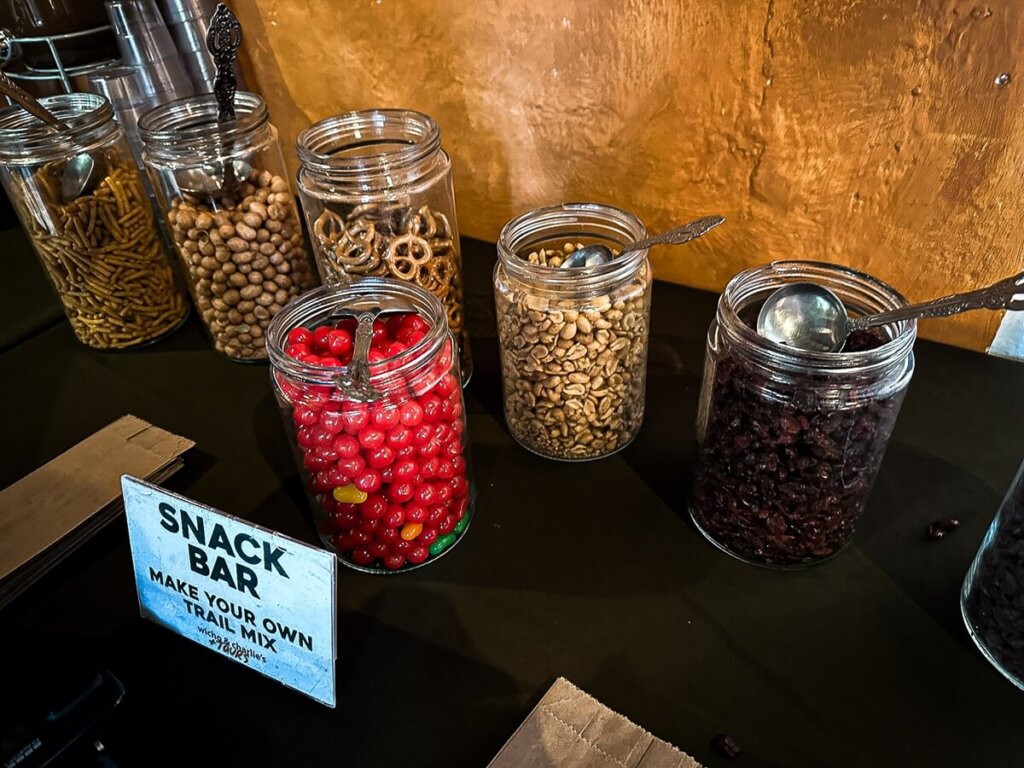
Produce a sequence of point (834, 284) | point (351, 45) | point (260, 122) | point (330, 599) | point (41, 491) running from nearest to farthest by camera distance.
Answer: point (330, 599), point (834, 284), point (41, 491), point (260, 122), point (351, 45)

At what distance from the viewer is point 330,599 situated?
0.58m

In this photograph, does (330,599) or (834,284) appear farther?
(834,284)

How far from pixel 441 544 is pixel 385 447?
6.0 inches

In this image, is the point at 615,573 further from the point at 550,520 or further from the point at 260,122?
the point at 260,122

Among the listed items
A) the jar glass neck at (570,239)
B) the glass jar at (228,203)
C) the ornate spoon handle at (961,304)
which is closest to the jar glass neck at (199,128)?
the glass jar at (228,203)

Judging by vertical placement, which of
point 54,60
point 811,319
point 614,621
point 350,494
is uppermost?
point 54,60

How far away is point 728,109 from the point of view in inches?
36.4

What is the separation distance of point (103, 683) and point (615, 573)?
0.45 metres

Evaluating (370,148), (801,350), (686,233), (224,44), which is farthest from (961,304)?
(224,44)

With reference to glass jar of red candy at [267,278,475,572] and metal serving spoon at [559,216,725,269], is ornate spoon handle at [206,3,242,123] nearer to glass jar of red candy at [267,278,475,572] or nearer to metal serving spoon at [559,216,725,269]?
glass jar of red candy at [267,278,475,572]

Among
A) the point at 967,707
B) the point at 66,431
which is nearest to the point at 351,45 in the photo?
the point at 66,431

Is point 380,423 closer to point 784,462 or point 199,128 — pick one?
point 784,462

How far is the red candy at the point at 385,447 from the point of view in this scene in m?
0.65

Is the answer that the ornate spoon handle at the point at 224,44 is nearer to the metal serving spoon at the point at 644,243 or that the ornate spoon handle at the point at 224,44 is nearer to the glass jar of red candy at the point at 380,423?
the glass jar of red candy at the point at 380,423
